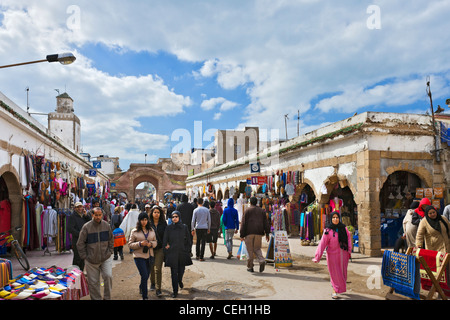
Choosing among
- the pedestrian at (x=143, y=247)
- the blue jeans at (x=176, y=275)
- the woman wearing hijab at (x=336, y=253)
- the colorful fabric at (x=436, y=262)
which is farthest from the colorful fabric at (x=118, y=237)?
the colorful fabric at (x=436, y=262)

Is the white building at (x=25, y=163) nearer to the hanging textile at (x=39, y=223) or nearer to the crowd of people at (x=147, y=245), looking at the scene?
the hanging textile at (x=39, y=223)

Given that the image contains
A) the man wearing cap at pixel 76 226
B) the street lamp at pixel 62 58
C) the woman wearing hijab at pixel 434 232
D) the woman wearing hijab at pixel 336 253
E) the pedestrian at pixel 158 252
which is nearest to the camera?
the woman wearing hijab at pixel 336 253

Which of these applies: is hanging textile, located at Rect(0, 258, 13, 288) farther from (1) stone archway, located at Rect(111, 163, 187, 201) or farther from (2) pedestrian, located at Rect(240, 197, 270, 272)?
(1) stone archway, located at Rect(111, 163, 187, 201)

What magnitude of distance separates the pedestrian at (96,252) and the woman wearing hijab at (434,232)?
5218mm

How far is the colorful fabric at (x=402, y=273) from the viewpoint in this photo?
16.7 ft

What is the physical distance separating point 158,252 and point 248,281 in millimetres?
1951

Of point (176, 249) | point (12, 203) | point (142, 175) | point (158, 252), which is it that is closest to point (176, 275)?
point (176, 249)

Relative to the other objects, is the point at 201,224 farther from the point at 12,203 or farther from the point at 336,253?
the point at 12,203

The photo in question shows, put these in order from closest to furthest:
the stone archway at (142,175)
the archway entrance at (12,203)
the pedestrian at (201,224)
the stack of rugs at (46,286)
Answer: the stack of rugs at (46,286) → the pedestrian at (201,224) → the archway entrance at (12,203) → the stone archway at (142,175)

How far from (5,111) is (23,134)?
1871 mm

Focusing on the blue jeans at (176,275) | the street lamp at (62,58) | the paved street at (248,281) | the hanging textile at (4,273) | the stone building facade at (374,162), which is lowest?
the paved street at (248,281)

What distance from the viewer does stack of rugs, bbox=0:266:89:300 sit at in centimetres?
393
